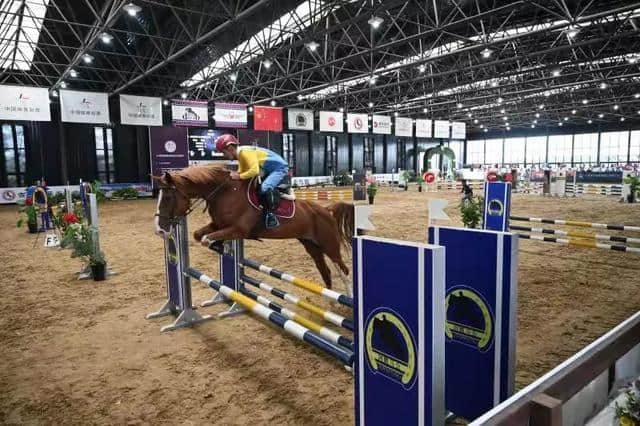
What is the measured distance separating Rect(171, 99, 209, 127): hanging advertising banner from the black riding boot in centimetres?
1494

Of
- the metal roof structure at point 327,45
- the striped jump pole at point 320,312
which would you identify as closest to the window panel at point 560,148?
the metal roof structure at point 327,45

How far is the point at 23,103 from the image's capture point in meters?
14.7

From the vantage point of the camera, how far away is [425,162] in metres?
33.5

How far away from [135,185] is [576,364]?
23.4 metres

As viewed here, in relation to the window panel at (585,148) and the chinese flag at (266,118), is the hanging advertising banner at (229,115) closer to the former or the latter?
the chinese flag at (266,118)

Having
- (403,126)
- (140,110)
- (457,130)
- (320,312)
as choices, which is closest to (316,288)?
(320,312)

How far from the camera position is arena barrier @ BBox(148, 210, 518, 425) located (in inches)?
60.6

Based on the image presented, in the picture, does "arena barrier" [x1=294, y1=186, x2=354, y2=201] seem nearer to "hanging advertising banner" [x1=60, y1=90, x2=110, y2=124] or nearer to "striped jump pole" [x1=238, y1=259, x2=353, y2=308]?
"hanging advertising banner" [x1=60, y1=90, x2=110, y2=124]

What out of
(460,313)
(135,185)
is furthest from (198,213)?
(460,313)

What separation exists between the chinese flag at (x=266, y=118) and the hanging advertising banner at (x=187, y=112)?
7.68ft

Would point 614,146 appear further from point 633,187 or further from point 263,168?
point 263,168

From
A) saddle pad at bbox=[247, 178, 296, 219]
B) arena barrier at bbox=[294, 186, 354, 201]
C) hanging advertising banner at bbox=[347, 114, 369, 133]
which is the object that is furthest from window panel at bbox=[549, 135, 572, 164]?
saddle pad at bbox=[247, 178, 296, 219]

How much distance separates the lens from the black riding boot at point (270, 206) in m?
3.93

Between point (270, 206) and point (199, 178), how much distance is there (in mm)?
748
